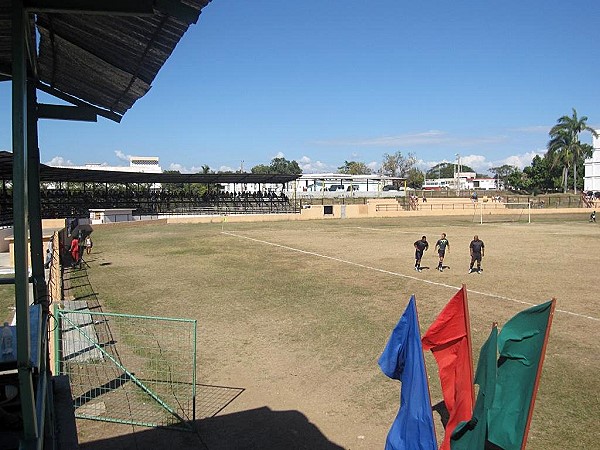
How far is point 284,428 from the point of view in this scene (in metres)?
7.35

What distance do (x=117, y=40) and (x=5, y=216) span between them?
114 feet

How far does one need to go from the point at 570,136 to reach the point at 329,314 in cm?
8330

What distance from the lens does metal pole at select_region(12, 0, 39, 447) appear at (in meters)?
2.67

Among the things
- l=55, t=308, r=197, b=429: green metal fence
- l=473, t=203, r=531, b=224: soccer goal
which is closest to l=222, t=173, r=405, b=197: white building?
l=473, t=203, r=531, b=224: soccer goal

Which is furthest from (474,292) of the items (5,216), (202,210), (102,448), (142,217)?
(202,210)

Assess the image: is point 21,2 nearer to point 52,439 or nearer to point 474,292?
point 52,439

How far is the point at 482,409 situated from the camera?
4953 millimetres

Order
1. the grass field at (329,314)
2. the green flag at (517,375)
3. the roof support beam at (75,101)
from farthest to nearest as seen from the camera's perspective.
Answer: the grass field at (329,314) → the roof support beam at (75,101) → the green flag at (517,375)

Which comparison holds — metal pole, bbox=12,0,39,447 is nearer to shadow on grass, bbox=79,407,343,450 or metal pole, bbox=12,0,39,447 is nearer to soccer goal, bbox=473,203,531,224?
shadow on grass, bbox=79,407,343,450

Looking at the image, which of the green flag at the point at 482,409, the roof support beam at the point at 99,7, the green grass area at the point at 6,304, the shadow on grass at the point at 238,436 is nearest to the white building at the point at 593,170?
the green grass area at the point at 6,304

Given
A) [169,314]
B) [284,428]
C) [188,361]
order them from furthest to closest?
[169,314] → [188,361] → [284,428]

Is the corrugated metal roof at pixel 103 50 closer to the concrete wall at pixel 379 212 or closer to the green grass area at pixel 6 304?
the green grass area at pixel 6 304

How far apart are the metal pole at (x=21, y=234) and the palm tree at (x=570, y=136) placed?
90757mm

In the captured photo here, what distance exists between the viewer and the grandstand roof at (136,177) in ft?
139
